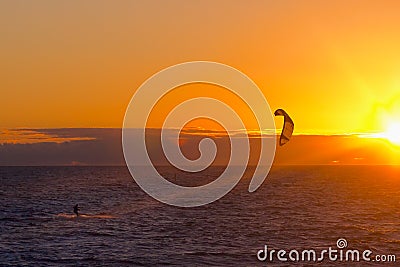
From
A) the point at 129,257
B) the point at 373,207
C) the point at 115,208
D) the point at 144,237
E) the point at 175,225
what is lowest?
the point at 129,257

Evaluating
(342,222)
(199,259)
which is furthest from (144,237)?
(342,222)

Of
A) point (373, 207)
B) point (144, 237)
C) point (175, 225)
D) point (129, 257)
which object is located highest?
point (373, 207)

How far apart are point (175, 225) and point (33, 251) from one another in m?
24.1

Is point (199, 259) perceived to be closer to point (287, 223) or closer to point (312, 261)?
point (312, 261)

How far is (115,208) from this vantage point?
102375 mm

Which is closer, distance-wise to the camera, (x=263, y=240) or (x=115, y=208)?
(x=263, y=240)

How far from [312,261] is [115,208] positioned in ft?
183

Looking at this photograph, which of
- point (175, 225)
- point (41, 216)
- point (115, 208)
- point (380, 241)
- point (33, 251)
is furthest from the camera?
point (115, 208)

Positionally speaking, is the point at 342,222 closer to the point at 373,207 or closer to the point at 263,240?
the point at 263,240

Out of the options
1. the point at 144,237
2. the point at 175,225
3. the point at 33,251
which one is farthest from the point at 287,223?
the point at 33,251

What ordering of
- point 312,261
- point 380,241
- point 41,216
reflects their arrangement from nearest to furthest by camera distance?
point 312,261 < point 380,241 < point 41,216

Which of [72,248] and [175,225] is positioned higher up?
[175,225]

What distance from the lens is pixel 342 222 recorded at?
8169 cm

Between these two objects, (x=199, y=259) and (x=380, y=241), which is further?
(x=380, y=241)
